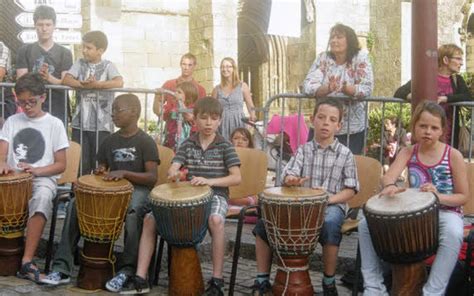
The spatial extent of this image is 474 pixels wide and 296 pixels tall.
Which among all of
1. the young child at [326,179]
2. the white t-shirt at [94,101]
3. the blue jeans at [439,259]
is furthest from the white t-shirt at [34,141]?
the blue jeans at [439,259]

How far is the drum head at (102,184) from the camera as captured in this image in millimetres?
4984

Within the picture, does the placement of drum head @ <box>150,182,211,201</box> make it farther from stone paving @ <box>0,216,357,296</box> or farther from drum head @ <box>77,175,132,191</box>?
stone paving @ <box>0,216,357,296</box>

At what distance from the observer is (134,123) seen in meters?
5.50

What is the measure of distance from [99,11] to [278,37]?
18.7 ft

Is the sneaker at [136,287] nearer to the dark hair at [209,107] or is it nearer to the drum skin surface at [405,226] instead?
the dark hair at [209,107]

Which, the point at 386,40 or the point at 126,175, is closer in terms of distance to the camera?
the point at 126,175

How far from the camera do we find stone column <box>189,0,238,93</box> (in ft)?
56.5

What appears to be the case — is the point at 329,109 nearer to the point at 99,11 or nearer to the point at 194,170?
the point at 194,170

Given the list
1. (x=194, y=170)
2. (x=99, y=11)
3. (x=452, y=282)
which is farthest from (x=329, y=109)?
(x=99, y=11)

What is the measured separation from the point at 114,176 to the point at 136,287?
2.64 ft

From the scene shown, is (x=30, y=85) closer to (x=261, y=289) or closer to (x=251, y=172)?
(x=251, y=172)

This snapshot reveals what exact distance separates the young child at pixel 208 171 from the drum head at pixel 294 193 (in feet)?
1.63

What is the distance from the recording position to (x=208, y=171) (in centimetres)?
525

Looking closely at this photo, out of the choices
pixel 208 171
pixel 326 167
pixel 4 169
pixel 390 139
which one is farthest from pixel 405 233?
pixel 390 139
